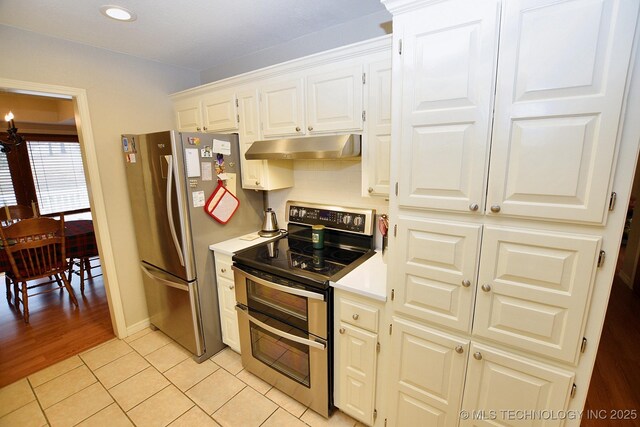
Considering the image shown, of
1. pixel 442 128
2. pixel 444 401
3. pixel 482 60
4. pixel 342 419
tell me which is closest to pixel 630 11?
pixel 482 60

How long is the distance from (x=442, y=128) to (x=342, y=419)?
5.88 ft

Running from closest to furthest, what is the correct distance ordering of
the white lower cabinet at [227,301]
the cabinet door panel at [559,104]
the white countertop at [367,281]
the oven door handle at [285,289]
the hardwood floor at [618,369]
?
1. the cabinet door panel at [559,104]
2. the white countertop at [367,281]
3. the oven door handle at [285,289]
4. the hardwood floor at [618,369]
5. the white lower cabinet at [227,301]

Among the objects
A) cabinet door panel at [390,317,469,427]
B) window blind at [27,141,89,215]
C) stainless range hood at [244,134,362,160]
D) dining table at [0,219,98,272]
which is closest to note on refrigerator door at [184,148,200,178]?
stainless range hood at [244,134,362,160]

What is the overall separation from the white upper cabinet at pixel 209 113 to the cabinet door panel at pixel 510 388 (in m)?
2.18

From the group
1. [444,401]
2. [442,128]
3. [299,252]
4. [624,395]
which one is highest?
[442,128]

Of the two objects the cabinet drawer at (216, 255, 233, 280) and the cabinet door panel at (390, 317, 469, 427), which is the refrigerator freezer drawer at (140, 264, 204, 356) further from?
the cabinet door panel at (390, 317, 469, 427)

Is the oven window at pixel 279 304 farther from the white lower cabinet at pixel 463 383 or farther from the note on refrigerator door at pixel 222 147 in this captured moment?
the note on refrigerator door at pixel 222 147

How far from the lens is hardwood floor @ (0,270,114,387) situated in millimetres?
2320

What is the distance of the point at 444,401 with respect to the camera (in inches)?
52.7

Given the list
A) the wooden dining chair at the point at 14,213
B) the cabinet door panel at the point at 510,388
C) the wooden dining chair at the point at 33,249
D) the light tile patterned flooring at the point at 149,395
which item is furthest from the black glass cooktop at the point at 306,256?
the wooden dining chair at the point at 14,213

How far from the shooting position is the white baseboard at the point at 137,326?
8.72ft

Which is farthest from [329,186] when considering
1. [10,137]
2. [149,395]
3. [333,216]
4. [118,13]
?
[10,137]

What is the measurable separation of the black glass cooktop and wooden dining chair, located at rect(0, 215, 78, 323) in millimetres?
2344

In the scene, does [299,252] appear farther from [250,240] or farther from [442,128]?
[442,128]
